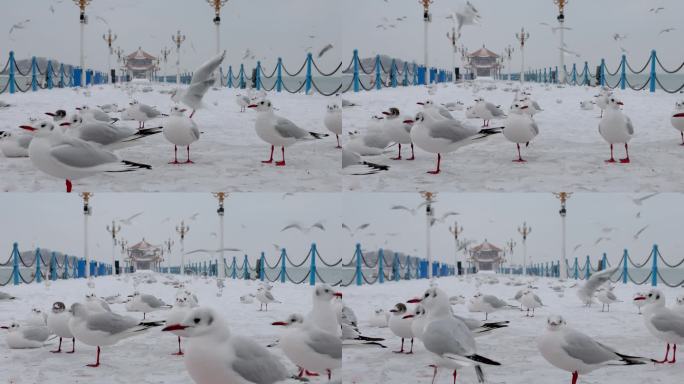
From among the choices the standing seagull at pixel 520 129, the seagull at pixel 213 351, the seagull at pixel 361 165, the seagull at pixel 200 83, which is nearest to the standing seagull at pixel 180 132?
the seagull at pixel 200 83

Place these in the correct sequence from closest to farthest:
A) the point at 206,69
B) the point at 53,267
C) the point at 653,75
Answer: the point at 206,69 < the point at 53,267 < the point at 653,75

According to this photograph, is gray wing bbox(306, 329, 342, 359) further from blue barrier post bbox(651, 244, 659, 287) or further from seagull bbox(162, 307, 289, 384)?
blue barrier post bbox(651, 244, 659, 287)

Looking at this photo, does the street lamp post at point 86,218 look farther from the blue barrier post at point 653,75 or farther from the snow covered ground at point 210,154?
the blue barrier post at point 653,75

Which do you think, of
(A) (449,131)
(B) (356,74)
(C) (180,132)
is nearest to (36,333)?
(C) (180,132)

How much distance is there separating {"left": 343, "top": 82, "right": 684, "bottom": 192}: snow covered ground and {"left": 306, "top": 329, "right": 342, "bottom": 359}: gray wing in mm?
1059

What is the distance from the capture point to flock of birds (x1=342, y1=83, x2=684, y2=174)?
5258 millimetres

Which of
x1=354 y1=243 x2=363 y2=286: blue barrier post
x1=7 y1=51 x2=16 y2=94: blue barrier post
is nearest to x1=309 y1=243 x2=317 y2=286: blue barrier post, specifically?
x1=354 y1=243 x2=363 y2=286: blue barrier post

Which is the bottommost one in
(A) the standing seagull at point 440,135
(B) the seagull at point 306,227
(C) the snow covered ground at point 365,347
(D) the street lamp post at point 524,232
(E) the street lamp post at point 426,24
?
(C) the snow covered ground at point 365,347

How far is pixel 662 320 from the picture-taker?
519cm

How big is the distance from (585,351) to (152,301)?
9.58 ft

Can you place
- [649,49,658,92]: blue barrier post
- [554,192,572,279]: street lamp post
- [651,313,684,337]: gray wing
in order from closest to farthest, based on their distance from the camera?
[651,313,684,337]: gray wing < [554,192,572,279]: street lamp post < [649,49,658,92]: blue barrier post

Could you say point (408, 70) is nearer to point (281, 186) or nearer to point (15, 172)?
point (281, 186)

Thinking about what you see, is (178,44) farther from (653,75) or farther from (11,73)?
(653,75)

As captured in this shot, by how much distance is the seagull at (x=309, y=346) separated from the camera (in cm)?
461
